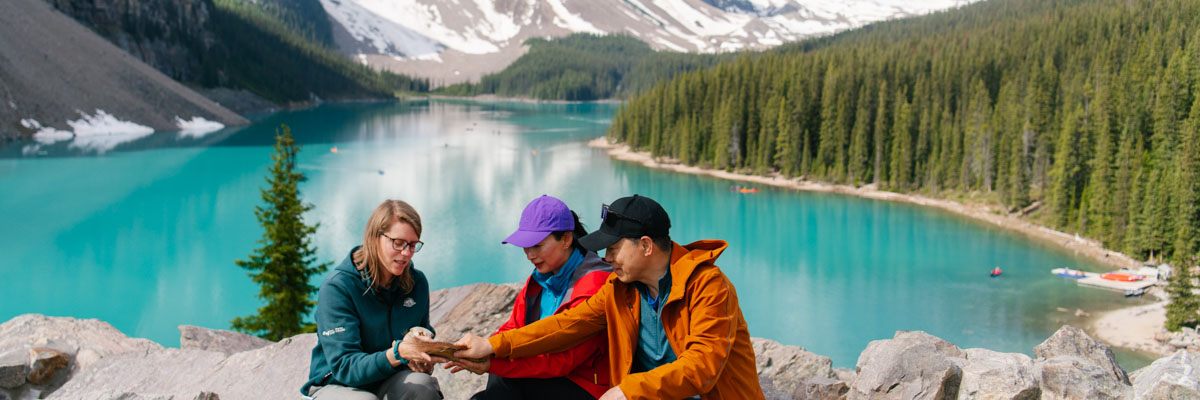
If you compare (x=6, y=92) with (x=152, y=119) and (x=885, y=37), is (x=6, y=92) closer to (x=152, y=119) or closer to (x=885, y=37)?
(x=152, y=119)

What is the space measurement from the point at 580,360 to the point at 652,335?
2.03ft

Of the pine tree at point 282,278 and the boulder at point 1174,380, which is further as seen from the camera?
the pine tree at point 282,278

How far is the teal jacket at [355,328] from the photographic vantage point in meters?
3.93

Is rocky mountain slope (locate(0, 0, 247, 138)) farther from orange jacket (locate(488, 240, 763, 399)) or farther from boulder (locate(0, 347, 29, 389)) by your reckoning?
orange jacket (locate(488, 240, 763, 399))

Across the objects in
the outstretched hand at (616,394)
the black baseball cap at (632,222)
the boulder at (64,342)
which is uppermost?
the black baseball cap at (632,222)

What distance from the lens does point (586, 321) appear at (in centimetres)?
395

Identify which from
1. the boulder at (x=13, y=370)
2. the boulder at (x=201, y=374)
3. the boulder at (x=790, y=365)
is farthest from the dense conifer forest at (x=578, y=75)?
the boulder at (x=13, y=370)

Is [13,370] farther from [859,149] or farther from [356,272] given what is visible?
[859,149]

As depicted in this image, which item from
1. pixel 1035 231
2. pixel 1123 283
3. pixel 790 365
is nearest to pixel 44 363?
pixel 790 365

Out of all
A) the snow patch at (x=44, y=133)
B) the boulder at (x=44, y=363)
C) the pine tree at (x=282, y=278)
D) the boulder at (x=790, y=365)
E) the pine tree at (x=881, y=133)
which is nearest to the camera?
the boulder at (x=44, y=363)

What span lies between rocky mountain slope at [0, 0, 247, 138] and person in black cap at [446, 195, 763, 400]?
2671 inches

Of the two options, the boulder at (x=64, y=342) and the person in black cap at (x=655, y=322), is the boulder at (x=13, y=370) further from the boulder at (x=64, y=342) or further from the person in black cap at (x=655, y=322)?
the person in black cap at (x=655, y=322)

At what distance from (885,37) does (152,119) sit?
8681 cm

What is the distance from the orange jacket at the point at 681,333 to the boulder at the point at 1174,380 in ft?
7.44
